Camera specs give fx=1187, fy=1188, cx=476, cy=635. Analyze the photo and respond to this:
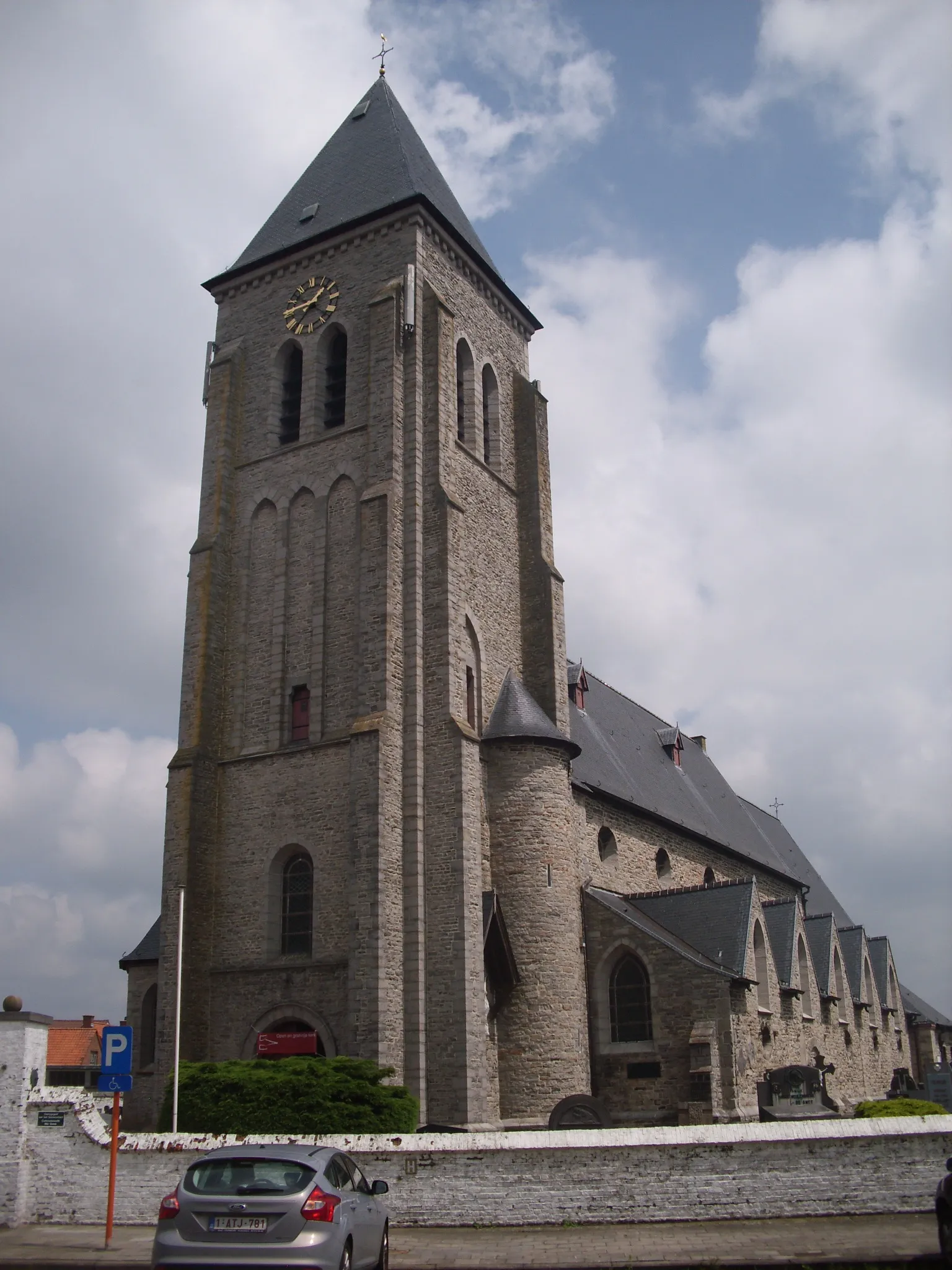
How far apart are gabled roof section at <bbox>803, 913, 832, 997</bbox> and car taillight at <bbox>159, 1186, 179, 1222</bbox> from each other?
29.0 metres

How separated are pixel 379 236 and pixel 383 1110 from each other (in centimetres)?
2087

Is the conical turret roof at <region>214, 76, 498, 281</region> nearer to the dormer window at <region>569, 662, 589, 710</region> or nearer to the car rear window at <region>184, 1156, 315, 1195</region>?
the dormer window at <region>569, 662, 589, 710</region>

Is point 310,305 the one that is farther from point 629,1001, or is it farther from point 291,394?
point 629,1001

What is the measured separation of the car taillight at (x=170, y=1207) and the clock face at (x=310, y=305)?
24189 millimetres

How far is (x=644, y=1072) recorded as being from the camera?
1021 inches

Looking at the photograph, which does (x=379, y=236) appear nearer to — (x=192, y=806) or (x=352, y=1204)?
(x=192, y=806)

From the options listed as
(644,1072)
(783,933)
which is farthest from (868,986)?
(644,1072)

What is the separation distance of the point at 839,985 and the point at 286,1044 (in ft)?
70.7

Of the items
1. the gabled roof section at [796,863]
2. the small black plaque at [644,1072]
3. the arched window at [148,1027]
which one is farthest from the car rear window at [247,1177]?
the gabled roof section at [796,863]

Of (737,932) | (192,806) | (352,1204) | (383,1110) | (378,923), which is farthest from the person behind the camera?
(737,932)

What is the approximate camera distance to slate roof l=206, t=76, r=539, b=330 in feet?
102

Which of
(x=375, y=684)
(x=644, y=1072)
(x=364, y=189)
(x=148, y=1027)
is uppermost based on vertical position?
(x=364, y=189)

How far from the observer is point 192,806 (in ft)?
85.4

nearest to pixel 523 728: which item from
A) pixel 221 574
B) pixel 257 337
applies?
pixel 221 574
